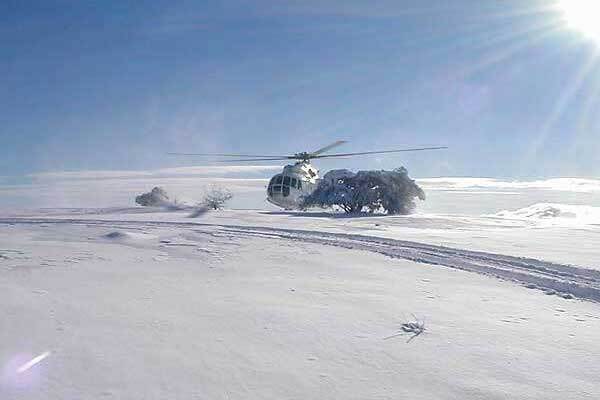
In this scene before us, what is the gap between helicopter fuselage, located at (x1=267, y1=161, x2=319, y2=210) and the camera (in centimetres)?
3306

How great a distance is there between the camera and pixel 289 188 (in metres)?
32.9

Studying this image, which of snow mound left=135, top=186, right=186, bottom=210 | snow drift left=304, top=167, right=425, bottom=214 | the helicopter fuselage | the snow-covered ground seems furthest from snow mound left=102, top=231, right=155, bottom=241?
snow mound left=135, top=186, right=186, bottom=210

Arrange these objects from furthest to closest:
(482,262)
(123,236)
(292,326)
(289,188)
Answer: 1. (289,188)
2. (123,236)
3. (482,262)
4. (292,326)

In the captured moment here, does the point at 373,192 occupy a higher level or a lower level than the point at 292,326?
higher

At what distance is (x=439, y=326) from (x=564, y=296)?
9.13 feet

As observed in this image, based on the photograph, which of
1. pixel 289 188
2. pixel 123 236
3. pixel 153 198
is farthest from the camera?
pixel 153 198

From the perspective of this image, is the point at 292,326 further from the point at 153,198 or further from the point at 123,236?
the point at 153,198

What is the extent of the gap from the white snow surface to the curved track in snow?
58 mm

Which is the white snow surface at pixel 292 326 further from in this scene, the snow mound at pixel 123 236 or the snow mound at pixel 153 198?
the snow mound at pixel 153 198

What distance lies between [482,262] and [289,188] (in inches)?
968

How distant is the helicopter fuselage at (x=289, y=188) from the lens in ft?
108

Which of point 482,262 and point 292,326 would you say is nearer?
point 292,326

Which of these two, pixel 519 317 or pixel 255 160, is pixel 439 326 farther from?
pixel 255 160

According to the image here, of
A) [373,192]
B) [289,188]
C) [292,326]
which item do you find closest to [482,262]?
[292,326]
